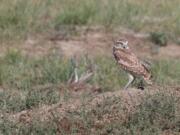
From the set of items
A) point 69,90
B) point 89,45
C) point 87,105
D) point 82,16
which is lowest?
point 89,45

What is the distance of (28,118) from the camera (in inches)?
369

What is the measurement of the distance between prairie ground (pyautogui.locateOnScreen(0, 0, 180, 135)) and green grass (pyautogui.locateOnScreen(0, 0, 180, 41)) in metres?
0.02

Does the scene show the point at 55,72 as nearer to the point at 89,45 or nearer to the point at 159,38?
the point at 89,45

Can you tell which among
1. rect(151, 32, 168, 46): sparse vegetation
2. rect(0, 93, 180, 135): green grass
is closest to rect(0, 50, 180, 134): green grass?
rect(0, 93, 180, 135): green grass

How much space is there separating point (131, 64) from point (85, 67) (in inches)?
141

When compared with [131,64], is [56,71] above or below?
below

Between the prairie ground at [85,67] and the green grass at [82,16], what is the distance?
0.02 m

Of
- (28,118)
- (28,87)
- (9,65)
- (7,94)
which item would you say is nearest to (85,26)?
(9,65)

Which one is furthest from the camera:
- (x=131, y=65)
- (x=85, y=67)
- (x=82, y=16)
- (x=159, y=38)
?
(x=82, y=16)

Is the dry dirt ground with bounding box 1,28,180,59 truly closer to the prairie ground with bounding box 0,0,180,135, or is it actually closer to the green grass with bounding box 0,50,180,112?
the prairie ground with bounding box 0,0,180,135

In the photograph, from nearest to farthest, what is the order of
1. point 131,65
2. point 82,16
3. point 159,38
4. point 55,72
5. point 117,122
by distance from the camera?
1. point 117,122
2. point 131,65
3. point 55,72
4. point 159,38
5. point 82,16

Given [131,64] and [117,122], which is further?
[131,64]

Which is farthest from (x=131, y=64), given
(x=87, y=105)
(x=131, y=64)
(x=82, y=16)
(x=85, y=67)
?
(x=82, y=16)

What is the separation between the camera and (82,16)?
16.7 m
